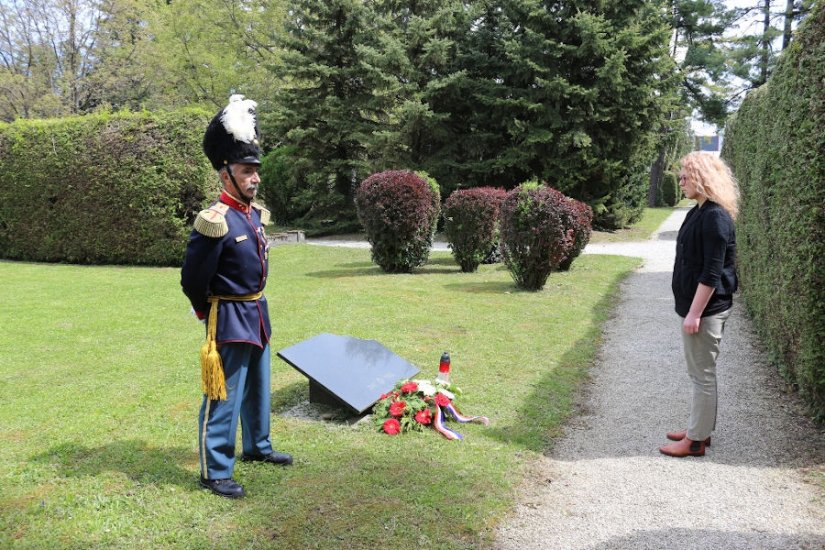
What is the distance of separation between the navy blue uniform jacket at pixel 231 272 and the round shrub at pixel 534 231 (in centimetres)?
722

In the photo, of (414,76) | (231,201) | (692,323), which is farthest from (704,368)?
(414,76)

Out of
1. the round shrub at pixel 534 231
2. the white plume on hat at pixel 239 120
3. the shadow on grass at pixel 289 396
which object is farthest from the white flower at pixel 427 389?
the round shrub at pixel 534 231

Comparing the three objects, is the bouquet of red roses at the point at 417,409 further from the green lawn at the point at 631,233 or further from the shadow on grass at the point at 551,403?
the green lawn at the point at 631,233

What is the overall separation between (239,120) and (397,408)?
95.0 inches

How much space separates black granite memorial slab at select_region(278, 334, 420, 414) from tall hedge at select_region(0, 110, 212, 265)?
30.9 ft

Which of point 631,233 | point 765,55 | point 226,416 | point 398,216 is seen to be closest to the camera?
point 226,416

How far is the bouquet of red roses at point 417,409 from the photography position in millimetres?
4613

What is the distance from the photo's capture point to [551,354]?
22.8ft

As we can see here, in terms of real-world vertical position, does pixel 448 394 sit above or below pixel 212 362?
below

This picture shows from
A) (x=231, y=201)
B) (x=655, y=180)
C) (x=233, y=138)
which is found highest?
(x=655, y=180)

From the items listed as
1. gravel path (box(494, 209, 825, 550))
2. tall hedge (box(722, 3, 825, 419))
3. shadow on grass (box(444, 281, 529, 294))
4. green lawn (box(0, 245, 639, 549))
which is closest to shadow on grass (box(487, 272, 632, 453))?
green lawn (box(0, 245, 639, 549))

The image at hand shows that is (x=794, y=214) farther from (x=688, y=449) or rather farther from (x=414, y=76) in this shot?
(x=414, y=76)

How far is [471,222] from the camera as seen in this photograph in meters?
12.5

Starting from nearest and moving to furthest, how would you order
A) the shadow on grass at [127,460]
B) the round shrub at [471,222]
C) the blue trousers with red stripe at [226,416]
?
1. the blue trousers with red stripe at [226,416]
2. the shadow on grass at [127,460]
3. the round shrub at [471,222]
